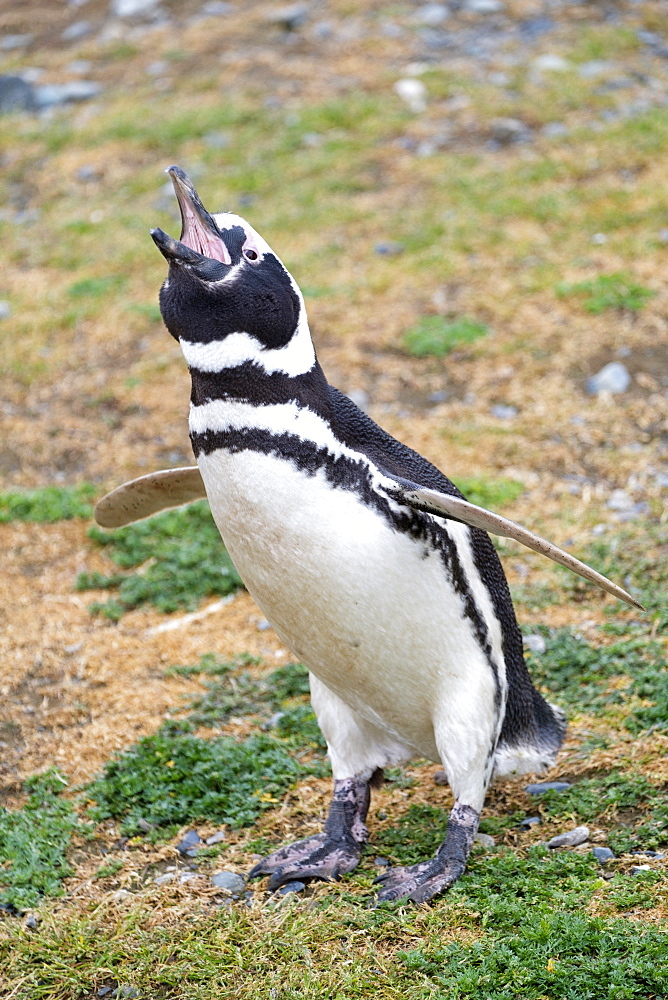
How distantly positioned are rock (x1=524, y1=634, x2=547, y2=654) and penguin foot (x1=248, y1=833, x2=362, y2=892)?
1.18 meters

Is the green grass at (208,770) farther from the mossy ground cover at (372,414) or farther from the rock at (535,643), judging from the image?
the rock at (535,643)

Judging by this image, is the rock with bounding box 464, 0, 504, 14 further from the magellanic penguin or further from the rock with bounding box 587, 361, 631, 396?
the magellanic penguin

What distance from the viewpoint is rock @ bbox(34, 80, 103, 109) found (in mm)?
9547

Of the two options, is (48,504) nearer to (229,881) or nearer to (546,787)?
(229,881)

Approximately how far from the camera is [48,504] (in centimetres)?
520

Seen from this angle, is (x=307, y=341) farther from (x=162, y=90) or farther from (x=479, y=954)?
(x=162, y=90)

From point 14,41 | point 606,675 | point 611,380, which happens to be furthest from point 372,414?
point 14,41

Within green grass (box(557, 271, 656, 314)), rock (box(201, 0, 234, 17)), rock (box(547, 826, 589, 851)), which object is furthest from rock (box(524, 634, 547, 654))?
rock (box(201, 0, 234, 17))

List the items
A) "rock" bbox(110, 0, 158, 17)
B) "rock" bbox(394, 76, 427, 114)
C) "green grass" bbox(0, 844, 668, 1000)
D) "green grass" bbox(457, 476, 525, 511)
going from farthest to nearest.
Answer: "rock" bbox(110, 0, 158, 17)
"rock" bbox(394, 76, 427, 114)
"green grass" bbox(457, 476, 525, 511)
"green grass" bbox(0, 844, 668, 1000)

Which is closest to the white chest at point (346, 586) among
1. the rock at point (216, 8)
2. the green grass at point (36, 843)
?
the green grass at point (36, 843)

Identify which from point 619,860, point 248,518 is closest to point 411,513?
point 248,518

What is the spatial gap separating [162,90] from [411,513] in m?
7.72

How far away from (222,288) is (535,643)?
1.98 meters

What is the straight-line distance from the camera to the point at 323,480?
262 centimetres
